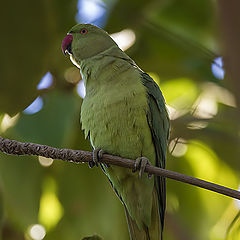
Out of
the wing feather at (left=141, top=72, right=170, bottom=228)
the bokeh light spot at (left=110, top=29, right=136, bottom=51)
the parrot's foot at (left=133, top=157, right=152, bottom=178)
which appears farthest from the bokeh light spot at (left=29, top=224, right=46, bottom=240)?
the bokeh light spot at (left=110, top=29, right=136, bottom=51)

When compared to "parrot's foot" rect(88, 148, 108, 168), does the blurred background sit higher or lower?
lower

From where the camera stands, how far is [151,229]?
2721 millimetres

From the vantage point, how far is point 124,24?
3.96 meters

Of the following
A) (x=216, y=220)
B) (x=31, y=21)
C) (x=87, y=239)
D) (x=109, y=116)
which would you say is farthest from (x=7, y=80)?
(x=216, y=220)

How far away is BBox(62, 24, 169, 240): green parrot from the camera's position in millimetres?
2545

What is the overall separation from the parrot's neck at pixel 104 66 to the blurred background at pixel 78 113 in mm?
436

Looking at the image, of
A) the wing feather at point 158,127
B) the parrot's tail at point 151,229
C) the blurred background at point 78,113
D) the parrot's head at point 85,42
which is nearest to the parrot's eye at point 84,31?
the parrot's head at point 85,42

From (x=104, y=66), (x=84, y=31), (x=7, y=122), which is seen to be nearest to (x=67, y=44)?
(x=84, y=31)

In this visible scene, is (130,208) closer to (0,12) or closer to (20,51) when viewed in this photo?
(20,51)

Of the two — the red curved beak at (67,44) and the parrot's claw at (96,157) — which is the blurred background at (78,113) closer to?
the red curved beak at (67,44)

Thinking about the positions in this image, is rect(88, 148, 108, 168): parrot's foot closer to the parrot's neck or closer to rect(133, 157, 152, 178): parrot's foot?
rect(133, 157, 152, 178): parrot's foot

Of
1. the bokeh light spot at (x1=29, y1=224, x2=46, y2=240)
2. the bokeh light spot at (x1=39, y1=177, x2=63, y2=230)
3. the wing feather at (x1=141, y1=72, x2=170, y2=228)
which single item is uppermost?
the wing feather at (x1=141, y1=72, x2=170, y2=228)

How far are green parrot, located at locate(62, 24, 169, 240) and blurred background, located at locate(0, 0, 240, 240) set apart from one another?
38cm

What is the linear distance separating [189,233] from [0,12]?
2290 mm
